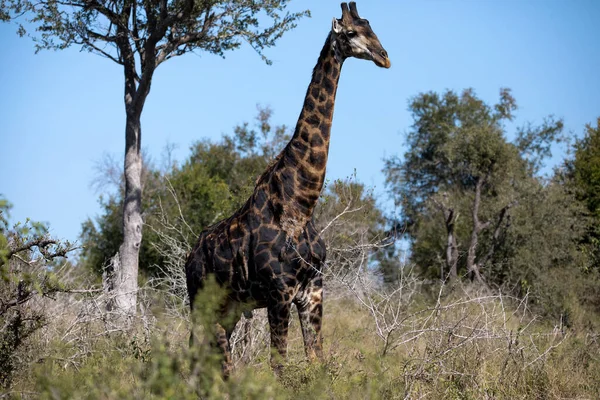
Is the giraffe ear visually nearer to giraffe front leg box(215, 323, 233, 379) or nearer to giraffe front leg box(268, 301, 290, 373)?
giraffe front leg box(268, 301, 290, 373)

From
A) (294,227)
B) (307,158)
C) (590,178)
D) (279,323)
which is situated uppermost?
(590,178)

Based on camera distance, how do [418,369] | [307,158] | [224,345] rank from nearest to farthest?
[418,369], [307,158], [224,345]

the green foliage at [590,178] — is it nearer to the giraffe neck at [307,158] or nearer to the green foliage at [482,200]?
the green foliage at [482,200]

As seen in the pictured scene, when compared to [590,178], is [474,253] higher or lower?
lower

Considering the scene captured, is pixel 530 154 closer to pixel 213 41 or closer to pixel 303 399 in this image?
pixel 213 41

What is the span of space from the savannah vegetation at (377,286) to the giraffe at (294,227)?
0.34m

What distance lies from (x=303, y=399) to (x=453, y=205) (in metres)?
19.9

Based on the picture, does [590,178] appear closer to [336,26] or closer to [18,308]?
[336,26]

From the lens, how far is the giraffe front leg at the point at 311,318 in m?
7.41

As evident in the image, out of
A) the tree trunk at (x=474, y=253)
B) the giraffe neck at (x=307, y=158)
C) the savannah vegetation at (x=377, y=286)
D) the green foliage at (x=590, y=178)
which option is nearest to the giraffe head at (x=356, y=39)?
the giraffe neck at (x=307, y=158)

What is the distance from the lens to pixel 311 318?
7.47 metres

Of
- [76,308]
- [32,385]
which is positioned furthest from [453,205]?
[32,385]

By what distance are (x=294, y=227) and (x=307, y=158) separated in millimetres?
632

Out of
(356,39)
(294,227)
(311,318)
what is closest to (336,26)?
(356,39)
